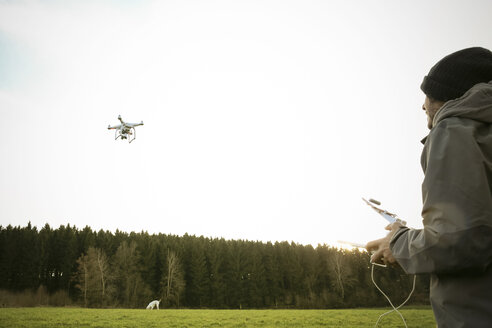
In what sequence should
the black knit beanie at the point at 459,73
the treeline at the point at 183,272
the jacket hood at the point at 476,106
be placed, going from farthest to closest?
the treeline at the point at 183,272 < the black knit beanie at the point at 459,73 < the jacket hood at the point at 476,106

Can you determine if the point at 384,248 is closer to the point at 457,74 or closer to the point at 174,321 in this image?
the point at 457,74

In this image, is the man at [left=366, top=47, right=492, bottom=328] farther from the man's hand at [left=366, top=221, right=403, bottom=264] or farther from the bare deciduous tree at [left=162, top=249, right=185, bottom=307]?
the bare deciduous tree at [left=162, top=249, right=185, bottom=307]

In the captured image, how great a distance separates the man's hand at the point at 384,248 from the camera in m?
1.90

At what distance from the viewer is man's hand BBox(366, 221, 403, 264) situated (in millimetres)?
1904

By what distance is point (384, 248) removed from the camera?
1938mm

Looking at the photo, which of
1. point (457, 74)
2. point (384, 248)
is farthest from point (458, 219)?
point (457, 74)

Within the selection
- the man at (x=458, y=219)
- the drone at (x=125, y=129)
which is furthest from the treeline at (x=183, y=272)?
the man at (x=458, y=219)

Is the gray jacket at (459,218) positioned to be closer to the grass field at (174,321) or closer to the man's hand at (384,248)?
the man's hand at (384,248)

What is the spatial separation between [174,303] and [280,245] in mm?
34581

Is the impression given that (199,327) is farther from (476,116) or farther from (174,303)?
(174,303)

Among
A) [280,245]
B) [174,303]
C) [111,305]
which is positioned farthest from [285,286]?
[111,305]

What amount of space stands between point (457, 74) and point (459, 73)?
0.01 m

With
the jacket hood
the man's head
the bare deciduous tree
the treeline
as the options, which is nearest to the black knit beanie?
the man's head

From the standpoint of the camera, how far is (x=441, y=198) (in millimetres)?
1498
